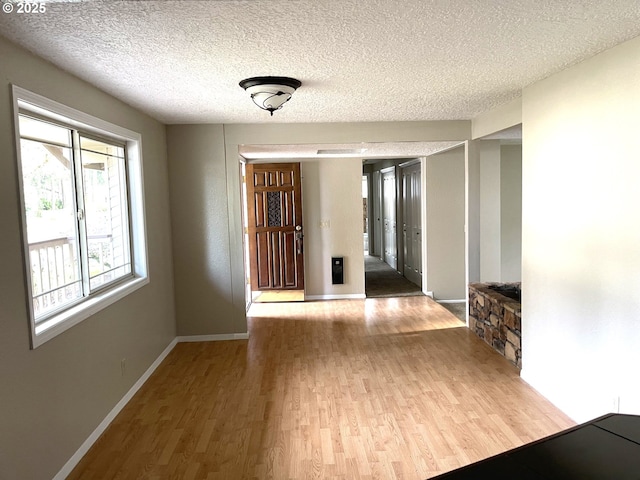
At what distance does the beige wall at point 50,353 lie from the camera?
211cm

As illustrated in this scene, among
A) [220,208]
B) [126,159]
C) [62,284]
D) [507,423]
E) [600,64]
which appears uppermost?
[600,64]

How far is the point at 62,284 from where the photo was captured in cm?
289

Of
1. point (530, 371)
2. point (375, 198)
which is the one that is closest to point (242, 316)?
point (530, 371)

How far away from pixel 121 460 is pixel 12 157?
5.74 ft

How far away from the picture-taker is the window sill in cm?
239

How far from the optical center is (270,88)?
3062 mm

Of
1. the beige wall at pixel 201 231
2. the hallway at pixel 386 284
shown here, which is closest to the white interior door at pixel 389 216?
the hallway at pixel 386 284

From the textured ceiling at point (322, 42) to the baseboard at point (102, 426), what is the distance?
218 cm

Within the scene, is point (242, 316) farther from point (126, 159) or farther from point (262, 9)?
point (262, 9)

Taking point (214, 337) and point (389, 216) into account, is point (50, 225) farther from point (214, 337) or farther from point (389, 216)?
point (389, 216)

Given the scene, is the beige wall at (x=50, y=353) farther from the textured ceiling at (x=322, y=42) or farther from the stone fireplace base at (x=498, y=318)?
the stone fireplace base at (x=498, y=318)

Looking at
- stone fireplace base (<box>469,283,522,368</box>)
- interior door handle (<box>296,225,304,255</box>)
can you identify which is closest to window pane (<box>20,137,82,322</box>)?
stone fireplace base (<box>469,283,522,368</box>)

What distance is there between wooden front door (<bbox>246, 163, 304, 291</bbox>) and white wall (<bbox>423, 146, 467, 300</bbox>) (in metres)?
1.86

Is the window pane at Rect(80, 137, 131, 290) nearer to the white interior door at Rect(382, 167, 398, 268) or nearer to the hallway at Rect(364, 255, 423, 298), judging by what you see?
the hallway at Rect(364, 255, 423, 298)
